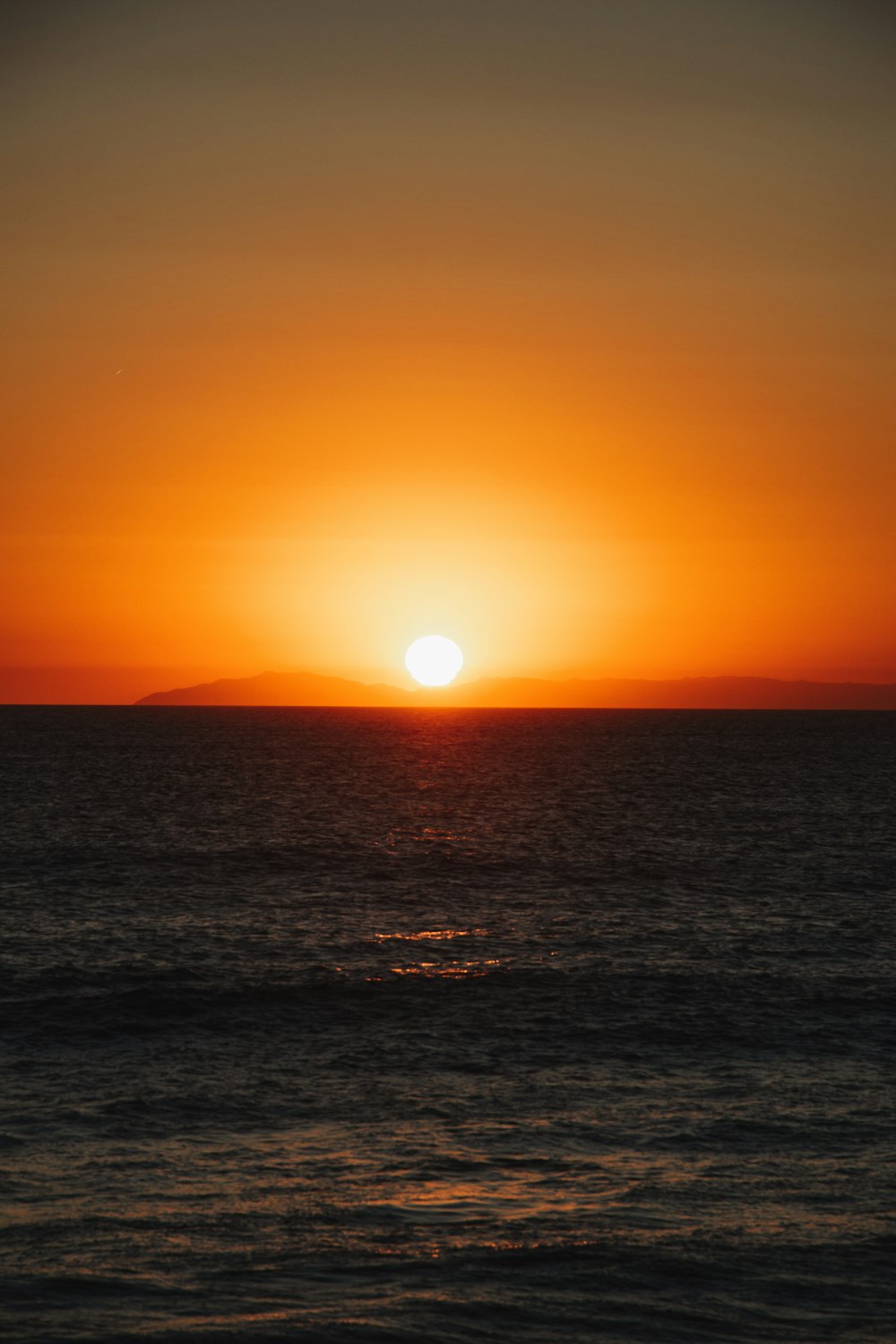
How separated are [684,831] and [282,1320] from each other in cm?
6515

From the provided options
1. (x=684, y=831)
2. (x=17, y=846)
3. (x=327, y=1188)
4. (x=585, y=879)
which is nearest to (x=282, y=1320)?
(x=327, y=1188)

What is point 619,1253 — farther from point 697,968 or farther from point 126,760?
point 126,760

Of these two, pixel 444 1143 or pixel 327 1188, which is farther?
pixel 444 1143

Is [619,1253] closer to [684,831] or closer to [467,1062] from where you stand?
[467,1062]

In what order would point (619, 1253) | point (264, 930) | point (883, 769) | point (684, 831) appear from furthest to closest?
point (883, 769), point (684, 831), point (264, 930), point (619, 1253)

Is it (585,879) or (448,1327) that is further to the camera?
(585,879)

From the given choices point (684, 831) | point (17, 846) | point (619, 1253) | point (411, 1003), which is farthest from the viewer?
point (684, 831)

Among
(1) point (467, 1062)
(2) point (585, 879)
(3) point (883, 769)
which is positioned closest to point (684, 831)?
→ (2) point (585, 879)

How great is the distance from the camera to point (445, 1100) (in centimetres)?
2538

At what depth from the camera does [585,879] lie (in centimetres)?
5775

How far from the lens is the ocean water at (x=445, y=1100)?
17.0m

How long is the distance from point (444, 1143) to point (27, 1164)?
23.2ft

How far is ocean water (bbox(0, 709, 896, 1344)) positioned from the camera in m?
17.0

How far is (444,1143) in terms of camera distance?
22.8 m
